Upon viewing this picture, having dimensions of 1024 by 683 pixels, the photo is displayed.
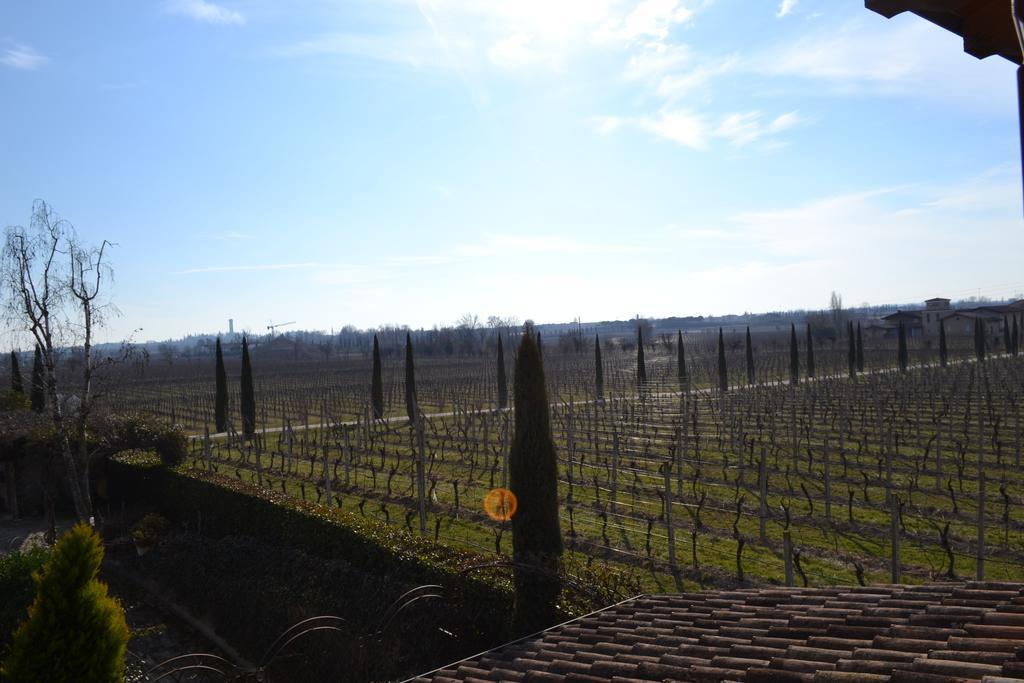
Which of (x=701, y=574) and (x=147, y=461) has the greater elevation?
(x=147, y=461)

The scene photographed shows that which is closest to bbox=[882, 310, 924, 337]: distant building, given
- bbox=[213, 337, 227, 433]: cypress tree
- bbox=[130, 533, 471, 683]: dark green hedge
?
bbox=[213, 337, 227, 433]: cypress tree

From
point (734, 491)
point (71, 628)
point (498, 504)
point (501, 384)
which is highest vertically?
point (501, 384)

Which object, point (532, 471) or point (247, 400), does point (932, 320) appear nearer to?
point (247, 400)

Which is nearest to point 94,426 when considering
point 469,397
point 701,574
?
point 701,574

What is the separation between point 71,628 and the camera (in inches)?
196

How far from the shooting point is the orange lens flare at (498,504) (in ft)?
43.7

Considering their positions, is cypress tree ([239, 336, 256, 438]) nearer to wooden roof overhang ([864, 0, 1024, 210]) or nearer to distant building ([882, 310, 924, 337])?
wooden roof overhang ([864, 0, 1024, 210])

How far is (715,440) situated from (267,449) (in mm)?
14485

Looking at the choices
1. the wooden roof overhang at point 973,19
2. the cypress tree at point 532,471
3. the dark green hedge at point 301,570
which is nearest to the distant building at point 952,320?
the dark green hedge at point 301,570

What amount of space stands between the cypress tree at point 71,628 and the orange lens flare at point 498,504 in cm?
797

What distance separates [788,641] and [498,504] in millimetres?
10318

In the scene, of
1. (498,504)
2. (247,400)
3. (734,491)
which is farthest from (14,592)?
(247,400)

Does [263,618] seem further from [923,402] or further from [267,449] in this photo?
[923,402]

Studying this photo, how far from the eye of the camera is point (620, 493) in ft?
51.2
